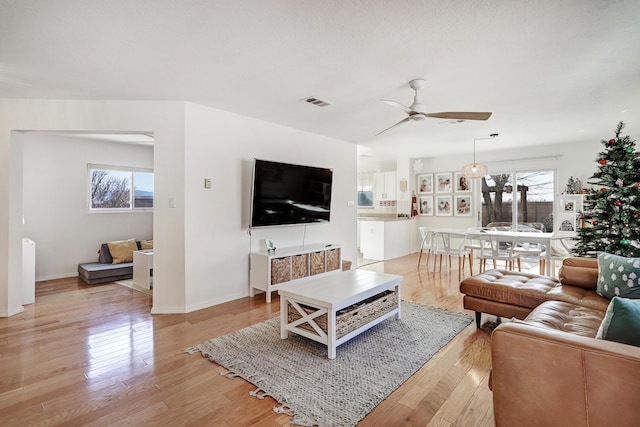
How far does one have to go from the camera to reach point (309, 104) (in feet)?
11.8

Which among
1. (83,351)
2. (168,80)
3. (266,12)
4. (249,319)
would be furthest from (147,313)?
(266,12)

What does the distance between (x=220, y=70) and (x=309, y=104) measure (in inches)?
45.2

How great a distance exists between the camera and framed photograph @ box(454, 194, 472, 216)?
722 centimetres

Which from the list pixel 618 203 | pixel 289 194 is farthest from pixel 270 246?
pixel 618 203

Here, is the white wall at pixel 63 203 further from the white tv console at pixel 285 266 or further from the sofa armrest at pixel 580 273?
the sofa armrest at pixel 580 273

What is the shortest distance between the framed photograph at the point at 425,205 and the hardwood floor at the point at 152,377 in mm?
4478

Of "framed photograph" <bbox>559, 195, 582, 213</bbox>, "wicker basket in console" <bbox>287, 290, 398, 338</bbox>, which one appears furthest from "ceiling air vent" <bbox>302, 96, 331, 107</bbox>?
"framed photograph" <bbox>559, 195, 582, 213</bbox>

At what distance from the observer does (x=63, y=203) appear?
514 centimetres

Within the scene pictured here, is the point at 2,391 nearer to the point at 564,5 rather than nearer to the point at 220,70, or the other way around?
the point at 220,70

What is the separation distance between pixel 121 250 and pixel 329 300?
440 centimetres

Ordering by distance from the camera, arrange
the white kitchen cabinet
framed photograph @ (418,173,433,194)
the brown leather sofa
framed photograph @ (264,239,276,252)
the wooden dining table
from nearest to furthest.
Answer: the brown leather sofa < framed photograph @ (264,239,276,252) < the wooden dining table < the white kitchen cabinet < framed photograph @ (418,173,433,194)

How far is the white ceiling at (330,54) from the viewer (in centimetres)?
189

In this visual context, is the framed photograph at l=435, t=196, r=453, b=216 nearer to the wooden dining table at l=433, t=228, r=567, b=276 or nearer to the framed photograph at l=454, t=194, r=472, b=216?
the framed photograph at l=454, t=194, r=472, b=216

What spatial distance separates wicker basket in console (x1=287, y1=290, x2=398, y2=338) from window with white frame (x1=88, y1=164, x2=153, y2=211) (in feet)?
15.3
